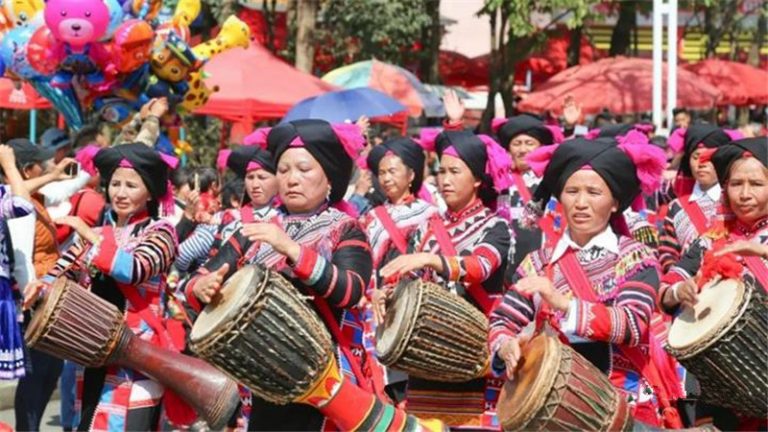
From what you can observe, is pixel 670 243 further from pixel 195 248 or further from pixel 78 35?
pixel 78 35

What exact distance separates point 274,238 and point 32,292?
144 centimetres

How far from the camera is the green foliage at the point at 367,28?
19578 millimetres

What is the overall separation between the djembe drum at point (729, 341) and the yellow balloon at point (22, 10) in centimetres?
678

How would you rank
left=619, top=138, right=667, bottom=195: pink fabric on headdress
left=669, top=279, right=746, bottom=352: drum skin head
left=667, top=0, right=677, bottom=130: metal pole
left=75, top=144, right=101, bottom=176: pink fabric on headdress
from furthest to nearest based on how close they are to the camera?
left=667, top=0, right=677, bottom=130: metal pole
left=75, top=144, right=101, bottom=176: pink fabric on headdress
left=619, top=138, right=667, bottom=195: pink fabric on headdress
left=669, top=279, right=746, bottom=352: drum skin head

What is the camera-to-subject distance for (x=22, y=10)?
33.3 ft

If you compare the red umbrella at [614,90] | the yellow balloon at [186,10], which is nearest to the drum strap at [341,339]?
the yellow balloon at [186,10]

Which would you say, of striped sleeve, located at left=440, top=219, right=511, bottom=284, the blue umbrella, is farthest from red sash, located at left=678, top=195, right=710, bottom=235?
the blue umbrella

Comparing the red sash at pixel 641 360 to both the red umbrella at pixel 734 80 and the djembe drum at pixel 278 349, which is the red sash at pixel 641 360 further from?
the red umbrella at pixel 734 80

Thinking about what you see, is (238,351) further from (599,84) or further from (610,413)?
(599,84)

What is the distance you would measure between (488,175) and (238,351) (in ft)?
6.95

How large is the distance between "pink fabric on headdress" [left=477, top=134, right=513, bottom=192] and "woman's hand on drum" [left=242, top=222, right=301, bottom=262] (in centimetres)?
175

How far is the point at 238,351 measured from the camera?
460cm

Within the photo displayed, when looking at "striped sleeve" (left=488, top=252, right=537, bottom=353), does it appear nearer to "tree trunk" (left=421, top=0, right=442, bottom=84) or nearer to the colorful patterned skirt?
the colorful patterned skirt

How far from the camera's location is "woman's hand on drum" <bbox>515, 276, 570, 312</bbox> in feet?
14.6
